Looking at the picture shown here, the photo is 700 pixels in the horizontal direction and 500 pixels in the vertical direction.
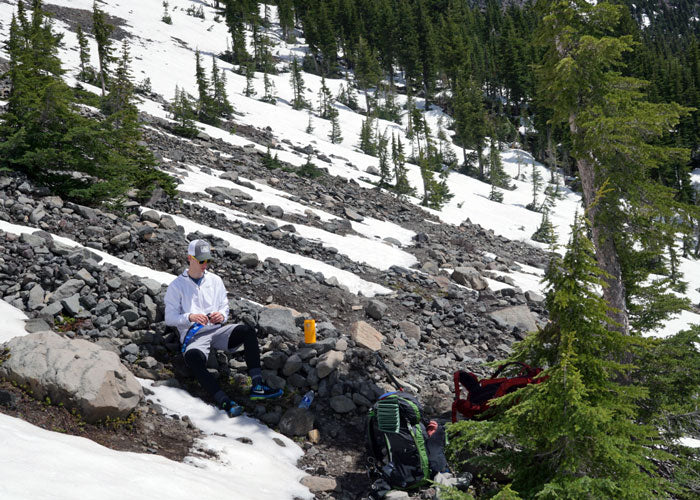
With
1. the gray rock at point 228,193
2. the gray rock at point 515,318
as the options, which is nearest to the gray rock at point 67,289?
the gray rock at point 515,318

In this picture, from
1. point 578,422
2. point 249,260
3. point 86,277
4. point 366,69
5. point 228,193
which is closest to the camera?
point 578,422

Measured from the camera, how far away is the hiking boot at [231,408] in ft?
18.1

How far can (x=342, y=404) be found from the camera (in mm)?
6062

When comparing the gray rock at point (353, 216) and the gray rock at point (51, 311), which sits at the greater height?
the gray rock at point (51, 311)

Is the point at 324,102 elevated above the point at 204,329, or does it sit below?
above

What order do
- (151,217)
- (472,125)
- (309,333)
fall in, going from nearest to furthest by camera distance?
1. (309,333)
2. (151,217)
3. (472,125)

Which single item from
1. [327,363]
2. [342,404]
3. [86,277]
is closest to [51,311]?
[86,277]

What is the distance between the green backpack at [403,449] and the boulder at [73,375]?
115 inches

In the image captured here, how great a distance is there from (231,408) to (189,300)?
1.67 meters

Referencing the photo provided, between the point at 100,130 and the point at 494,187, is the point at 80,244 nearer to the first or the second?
the point at 100,130

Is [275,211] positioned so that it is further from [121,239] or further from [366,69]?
[366,69]

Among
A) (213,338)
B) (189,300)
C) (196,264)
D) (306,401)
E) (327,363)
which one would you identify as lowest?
(306,401)

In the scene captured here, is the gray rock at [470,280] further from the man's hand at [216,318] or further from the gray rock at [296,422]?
the man's hand at [216,318]

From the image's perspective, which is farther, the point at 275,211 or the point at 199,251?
the point at 275,211
